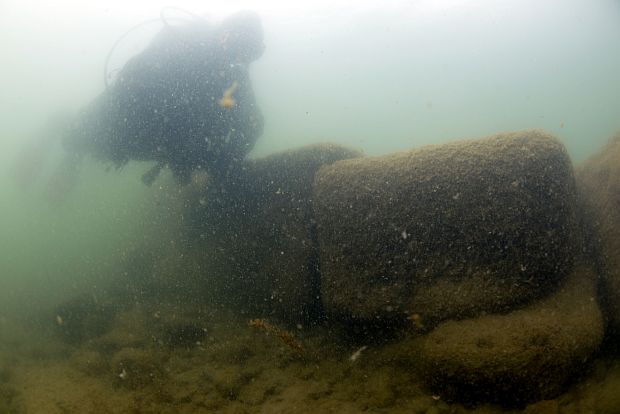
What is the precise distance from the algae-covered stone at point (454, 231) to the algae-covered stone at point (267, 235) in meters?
0.66

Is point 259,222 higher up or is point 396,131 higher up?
point 259,222

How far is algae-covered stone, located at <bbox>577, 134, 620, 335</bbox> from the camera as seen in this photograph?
3479 mm

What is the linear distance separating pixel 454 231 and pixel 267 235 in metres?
2.57

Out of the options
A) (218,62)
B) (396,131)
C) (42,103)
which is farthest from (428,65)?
(218,62)

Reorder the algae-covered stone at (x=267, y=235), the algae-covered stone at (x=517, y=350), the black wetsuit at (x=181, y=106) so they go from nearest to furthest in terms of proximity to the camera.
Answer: the algae-covered stone at (x=517, y=350) → the algae-covered stone at (x=267, y=235) → the black wetsuit at (x=181, y=106)

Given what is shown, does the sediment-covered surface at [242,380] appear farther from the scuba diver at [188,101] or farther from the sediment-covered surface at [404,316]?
the scuba diver at [188,101]

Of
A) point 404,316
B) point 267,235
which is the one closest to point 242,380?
point 404,316

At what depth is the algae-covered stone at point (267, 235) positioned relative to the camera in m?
4.52

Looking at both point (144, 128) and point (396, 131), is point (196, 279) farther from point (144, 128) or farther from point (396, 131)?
point (396, 131)

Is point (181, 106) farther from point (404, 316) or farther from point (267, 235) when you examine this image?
point (404, 316)

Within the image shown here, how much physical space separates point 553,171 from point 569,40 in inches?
2790

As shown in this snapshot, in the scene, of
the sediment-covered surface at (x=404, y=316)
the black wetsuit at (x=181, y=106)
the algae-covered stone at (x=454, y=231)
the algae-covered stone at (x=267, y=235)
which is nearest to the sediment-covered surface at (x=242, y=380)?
the sediment-covered surface at (x=404, y=316)

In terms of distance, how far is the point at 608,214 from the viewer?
377cm

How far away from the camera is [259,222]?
17.0 ft
